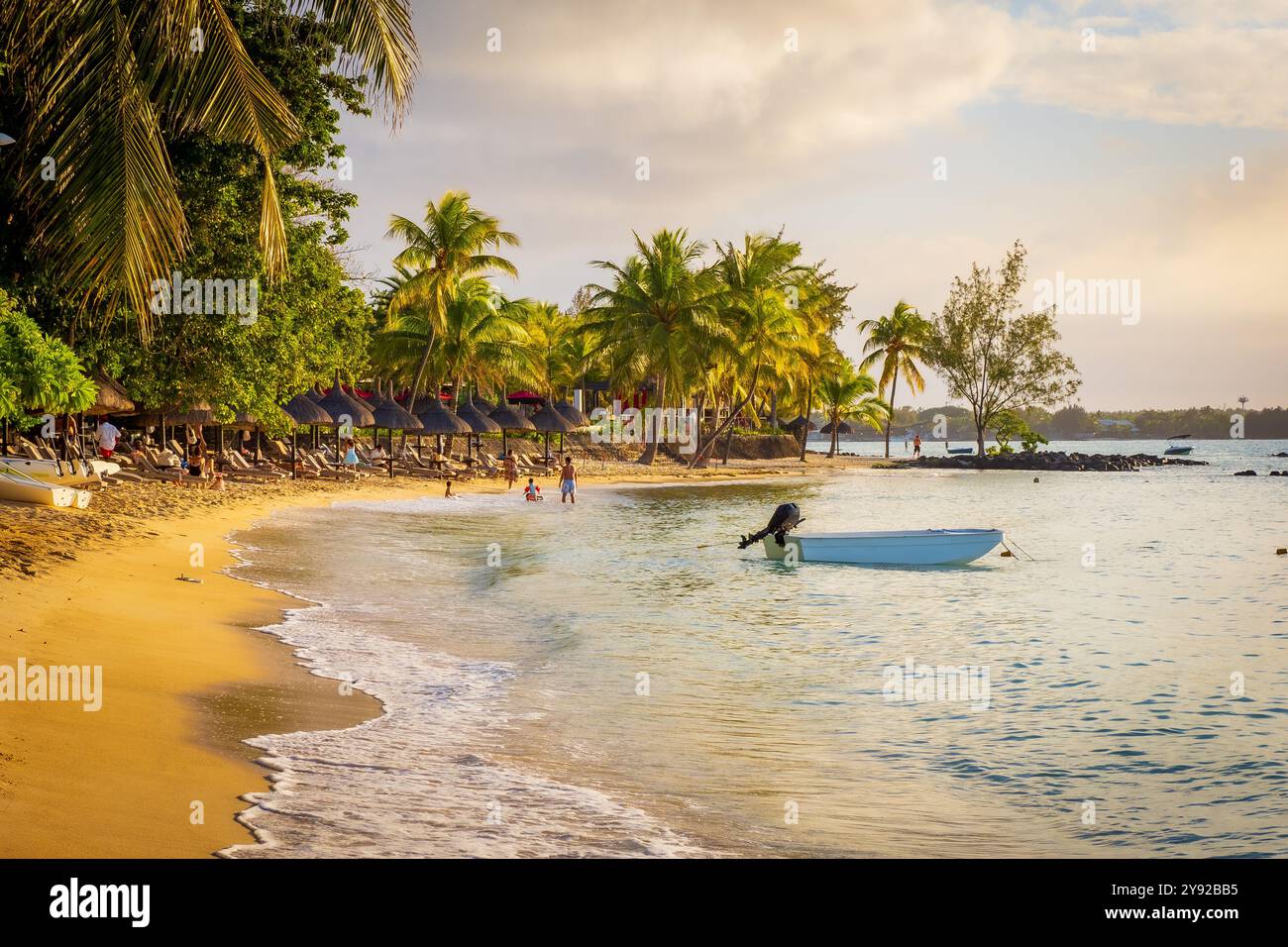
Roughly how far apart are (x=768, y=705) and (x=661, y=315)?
42.1 metres

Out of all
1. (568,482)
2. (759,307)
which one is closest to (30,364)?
(568,482)

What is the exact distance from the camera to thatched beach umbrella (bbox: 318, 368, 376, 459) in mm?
36281

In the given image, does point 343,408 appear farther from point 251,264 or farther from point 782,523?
point 782,523

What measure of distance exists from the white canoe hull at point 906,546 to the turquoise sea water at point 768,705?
36 centimetres

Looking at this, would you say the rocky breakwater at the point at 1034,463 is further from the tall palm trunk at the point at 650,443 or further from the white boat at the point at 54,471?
the white boat at the point at 54,471

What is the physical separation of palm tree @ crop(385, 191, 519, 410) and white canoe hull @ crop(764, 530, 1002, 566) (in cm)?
2747

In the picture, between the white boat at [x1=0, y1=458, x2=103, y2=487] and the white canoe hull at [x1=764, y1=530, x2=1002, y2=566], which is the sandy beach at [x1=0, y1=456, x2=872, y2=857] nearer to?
the white boat at [x1=0, y1=458, x2=103, y2=487]

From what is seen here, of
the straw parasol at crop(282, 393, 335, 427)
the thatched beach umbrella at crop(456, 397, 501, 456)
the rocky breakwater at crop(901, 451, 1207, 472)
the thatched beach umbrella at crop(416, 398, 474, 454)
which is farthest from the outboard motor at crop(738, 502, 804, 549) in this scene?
the rocky breakwater at crop(901, 451, 1207, 472)

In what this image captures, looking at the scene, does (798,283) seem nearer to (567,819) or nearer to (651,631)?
(651,631)

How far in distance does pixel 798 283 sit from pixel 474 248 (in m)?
22.5

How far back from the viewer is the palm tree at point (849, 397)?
257 feet

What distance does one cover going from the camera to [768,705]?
9.59m

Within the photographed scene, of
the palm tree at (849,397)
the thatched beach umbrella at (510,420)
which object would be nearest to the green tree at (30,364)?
the thatched beach umbrella at (510,420)

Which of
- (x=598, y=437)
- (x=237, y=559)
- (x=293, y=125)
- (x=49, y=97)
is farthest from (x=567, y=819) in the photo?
(x=598, y=437)
